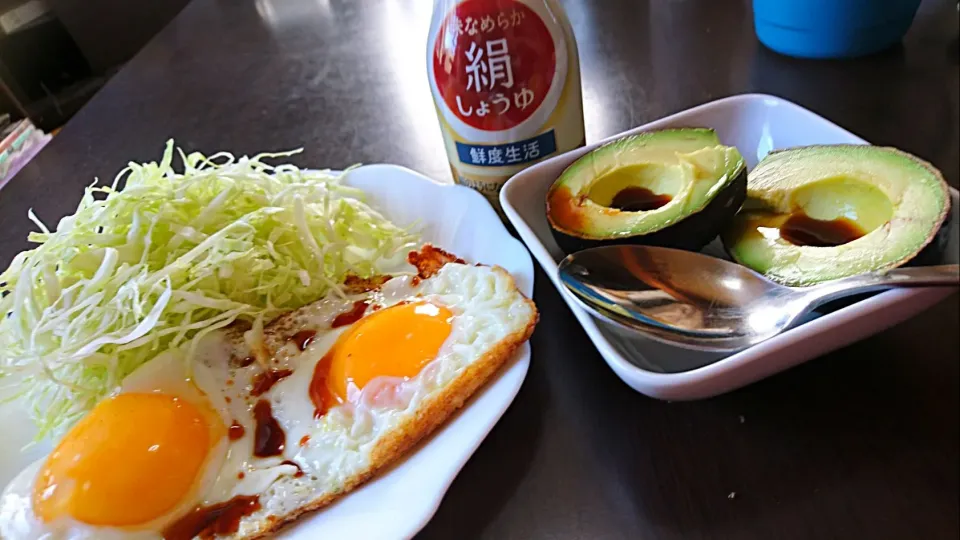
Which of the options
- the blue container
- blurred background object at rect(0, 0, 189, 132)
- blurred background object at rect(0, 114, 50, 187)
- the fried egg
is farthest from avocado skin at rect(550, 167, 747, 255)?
blurred background object at rect(0, 0, 189, 132)

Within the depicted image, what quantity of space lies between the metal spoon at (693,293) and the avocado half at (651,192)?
31mm

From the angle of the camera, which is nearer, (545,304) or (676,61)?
(545,304)

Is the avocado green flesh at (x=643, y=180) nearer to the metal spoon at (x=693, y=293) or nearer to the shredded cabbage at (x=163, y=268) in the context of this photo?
the metal spoon at (x=693, y=293)

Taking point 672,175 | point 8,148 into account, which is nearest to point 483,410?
point 672,175

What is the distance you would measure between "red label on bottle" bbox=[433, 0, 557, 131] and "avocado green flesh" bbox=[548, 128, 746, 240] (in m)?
0.12

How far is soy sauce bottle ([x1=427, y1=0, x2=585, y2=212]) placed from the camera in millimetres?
839

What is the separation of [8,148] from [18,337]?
6.42ft

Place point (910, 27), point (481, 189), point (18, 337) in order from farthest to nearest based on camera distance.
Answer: point (910, 27)
point (481, 189)
point (18, 337)

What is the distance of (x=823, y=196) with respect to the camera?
28.3 inches

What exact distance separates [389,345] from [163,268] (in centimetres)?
31

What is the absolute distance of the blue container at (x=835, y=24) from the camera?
1.18 meters

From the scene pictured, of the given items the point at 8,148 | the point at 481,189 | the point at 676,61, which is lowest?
the point at 8,148

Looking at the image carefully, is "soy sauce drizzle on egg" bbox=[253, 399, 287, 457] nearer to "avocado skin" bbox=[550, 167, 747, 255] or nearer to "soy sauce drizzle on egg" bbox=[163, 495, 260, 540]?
"soy sauce drizzle on egg" bbox=[163, 495, 260, 540]

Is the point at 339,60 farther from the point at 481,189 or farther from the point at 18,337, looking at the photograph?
the point at 18,337
